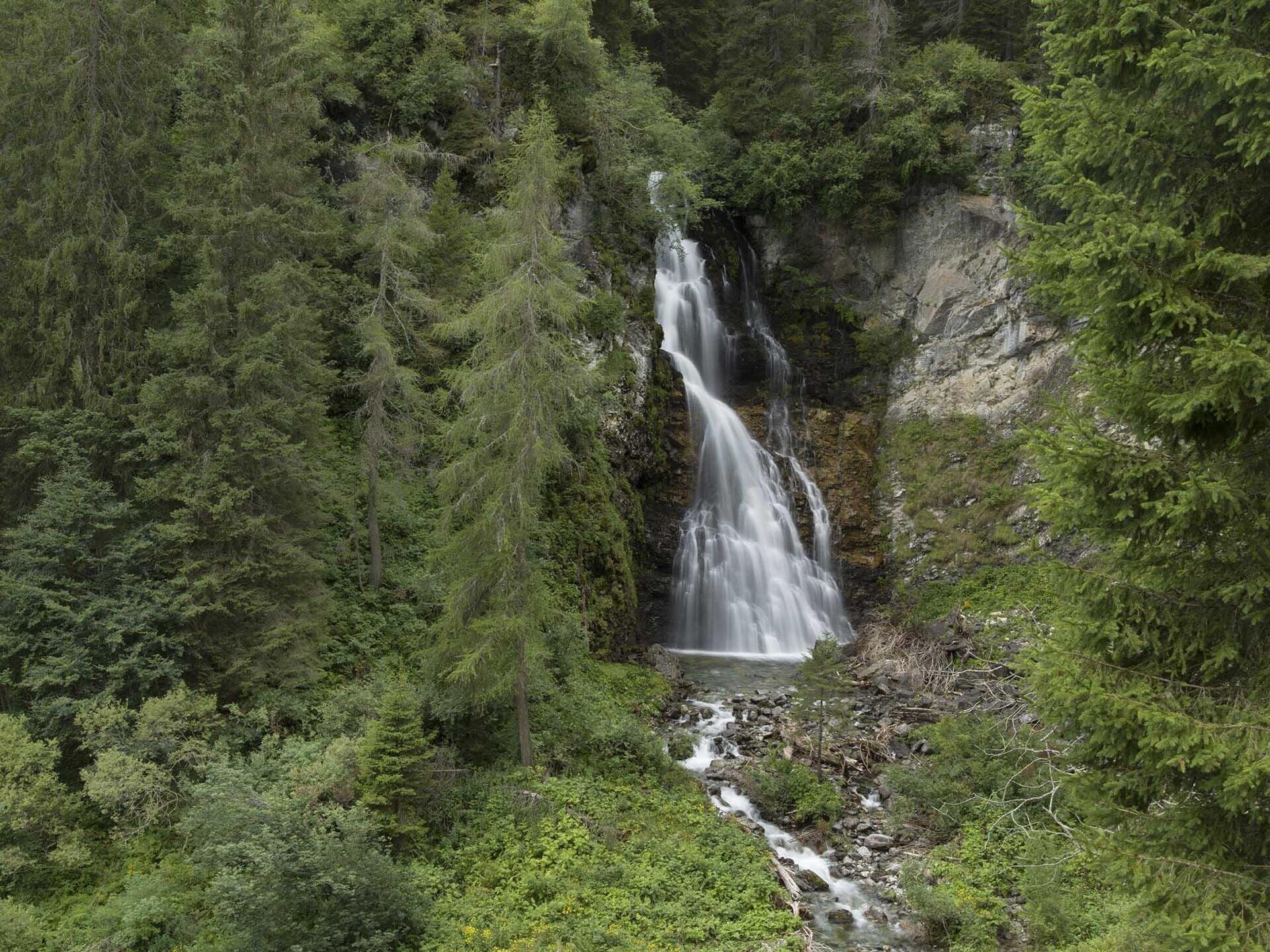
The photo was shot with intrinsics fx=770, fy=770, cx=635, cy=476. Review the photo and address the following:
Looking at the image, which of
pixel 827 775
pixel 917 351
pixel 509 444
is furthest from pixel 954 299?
pixel 509 444

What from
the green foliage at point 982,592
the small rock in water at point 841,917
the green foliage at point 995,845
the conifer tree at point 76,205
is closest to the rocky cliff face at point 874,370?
the green foliage at point 982,592

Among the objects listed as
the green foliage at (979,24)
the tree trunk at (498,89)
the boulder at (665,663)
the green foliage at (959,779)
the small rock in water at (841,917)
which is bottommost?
the small rock in water at (841,917)

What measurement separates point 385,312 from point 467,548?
607 cm

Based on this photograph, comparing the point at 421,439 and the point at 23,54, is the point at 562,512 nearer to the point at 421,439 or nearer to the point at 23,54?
the point at 421,439

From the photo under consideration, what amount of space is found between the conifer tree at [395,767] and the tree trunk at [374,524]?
486cm

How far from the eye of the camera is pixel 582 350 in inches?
767

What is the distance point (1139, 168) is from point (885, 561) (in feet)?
65.7

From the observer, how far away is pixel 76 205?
497 inches

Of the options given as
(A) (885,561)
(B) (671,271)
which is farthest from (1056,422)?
(B) (671,271)

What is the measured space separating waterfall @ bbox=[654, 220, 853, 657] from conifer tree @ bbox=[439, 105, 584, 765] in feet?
35.7

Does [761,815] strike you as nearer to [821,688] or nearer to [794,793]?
[794,793]

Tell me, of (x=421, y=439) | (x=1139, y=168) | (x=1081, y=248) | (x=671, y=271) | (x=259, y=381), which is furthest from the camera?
(x=671, y=271)

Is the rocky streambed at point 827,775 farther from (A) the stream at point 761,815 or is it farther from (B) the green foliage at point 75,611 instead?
(B) the green foliage at point 75,611

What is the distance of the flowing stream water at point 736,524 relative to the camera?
22000 millimetres
